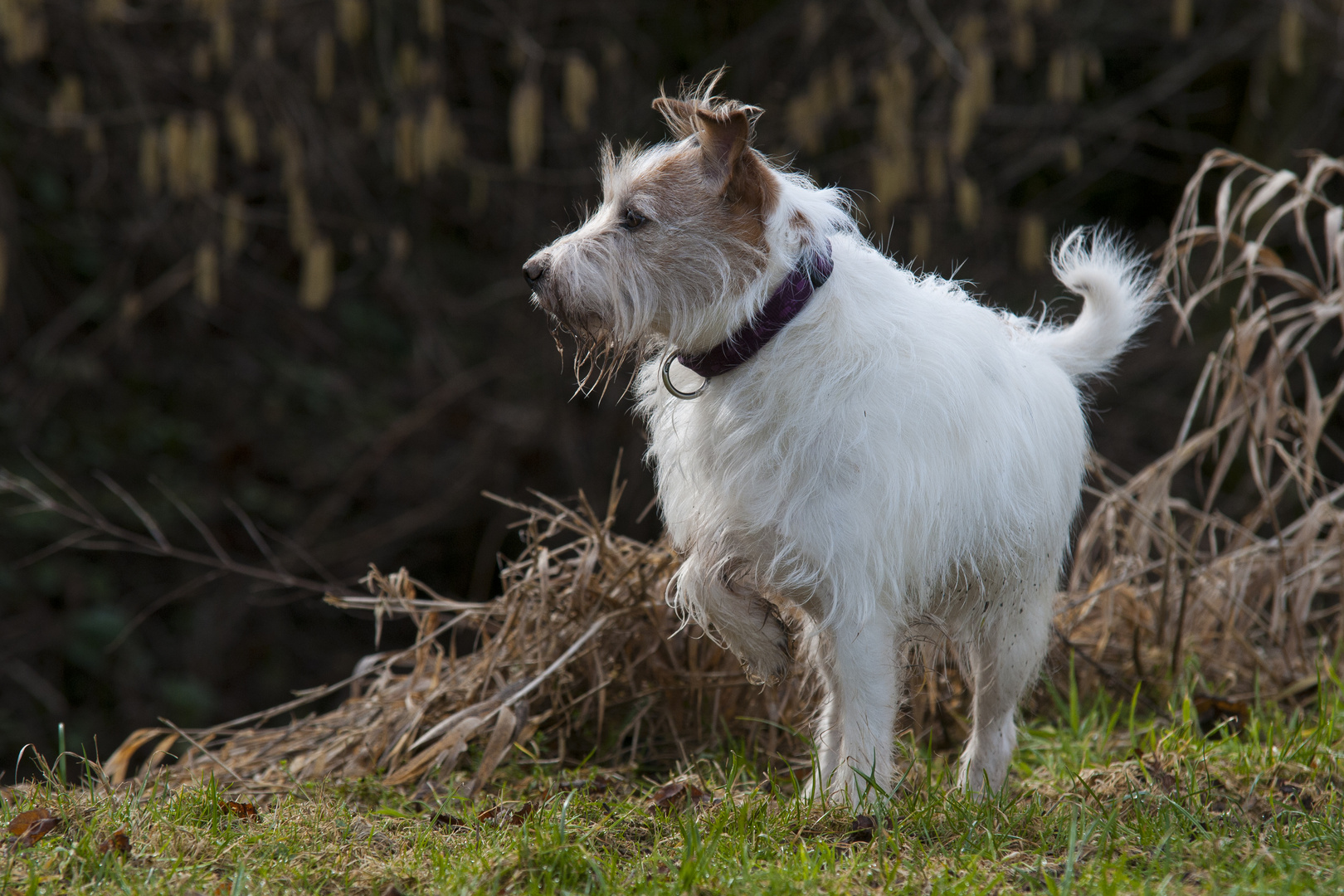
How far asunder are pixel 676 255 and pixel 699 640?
5.18 ft

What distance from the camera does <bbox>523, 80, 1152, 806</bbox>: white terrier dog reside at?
2.81 meters

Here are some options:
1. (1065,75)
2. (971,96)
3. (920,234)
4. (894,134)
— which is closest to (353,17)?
(894,134)

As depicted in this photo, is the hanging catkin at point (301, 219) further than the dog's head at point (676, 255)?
Yes

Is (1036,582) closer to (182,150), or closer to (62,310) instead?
(182,150)

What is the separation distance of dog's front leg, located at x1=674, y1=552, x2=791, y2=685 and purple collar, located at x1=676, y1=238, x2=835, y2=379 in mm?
525

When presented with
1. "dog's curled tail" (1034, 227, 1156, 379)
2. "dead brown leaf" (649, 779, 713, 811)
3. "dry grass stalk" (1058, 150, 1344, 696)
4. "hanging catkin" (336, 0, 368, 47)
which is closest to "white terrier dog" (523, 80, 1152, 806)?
"dead brown leaf" (649, 779, 713, 811)

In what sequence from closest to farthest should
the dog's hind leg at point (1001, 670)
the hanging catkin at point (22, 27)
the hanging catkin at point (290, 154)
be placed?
1. the dog's hind leg at point (1001, 670)
2. the hanging catkin at point (22, 27)
3. the hanging catkin at point (290, 154)

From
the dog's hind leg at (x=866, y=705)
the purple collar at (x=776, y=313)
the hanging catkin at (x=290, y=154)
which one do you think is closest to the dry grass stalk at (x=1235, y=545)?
the dog's hind leg at (x=866, y=705)

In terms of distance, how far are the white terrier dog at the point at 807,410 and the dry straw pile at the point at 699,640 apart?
2.02 ft

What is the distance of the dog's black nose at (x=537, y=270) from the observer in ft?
9.44

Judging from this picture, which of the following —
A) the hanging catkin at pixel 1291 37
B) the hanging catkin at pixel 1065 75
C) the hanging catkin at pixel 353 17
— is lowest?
the hanging catkin at pixel 353 17

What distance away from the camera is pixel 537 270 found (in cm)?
288

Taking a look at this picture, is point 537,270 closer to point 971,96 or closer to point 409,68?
point 971,96

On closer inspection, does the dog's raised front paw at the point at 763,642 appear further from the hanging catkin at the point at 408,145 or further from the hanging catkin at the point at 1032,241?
the hanging catkin at the point at 1032,241
